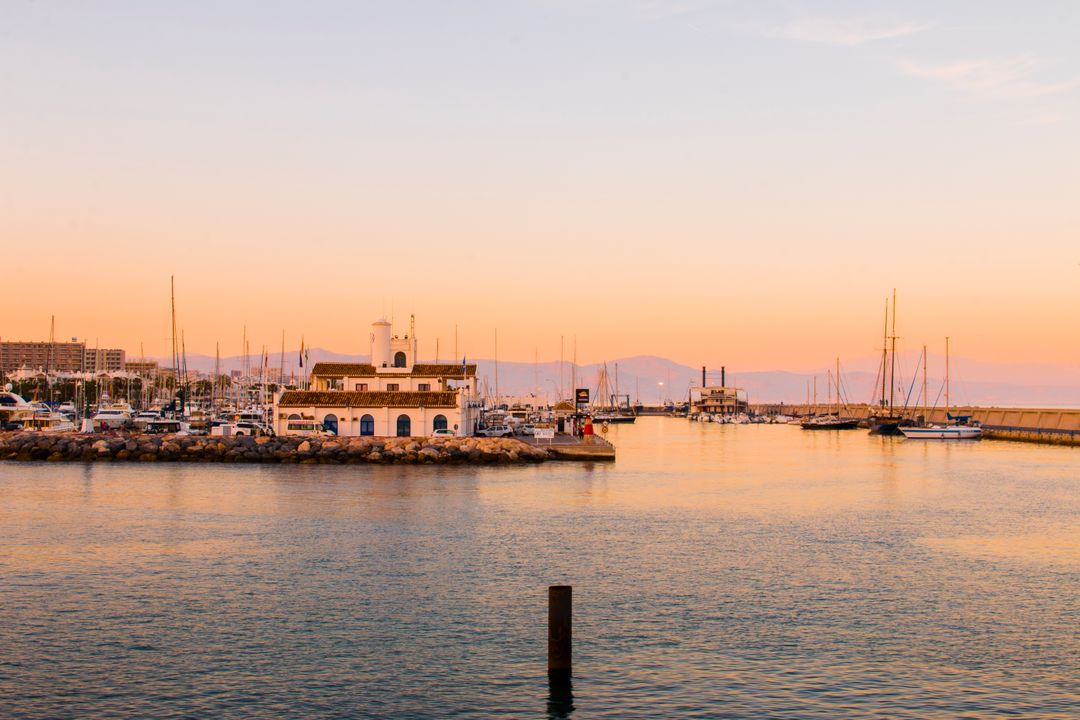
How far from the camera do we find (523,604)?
30.1 metres

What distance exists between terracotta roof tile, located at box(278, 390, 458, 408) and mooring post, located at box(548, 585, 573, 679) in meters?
68.3

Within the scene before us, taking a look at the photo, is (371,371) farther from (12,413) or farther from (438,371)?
(12,413)

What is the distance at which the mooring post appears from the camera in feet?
71.7

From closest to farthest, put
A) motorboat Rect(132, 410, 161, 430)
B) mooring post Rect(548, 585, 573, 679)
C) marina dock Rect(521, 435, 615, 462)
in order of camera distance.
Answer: mooring post Rect(548, 585, 573, 679)
marina dock Rect(521, 435, 615, 462)
motorboat Rect(132, 410, 161, 430)

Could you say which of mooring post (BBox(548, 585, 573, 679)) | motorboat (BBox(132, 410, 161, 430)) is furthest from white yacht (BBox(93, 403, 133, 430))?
mooring post (BBox(548, 585, 573, 679))

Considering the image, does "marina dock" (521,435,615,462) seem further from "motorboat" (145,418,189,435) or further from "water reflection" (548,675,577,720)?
"water reflection" (548,675,577,720)

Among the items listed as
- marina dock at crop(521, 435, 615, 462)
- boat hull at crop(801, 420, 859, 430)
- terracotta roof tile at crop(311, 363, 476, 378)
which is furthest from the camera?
boat hull at crop(801, 420, 859, 430)

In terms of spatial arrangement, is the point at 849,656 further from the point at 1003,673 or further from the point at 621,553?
the point at 621,553

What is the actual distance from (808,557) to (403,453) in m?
45.9

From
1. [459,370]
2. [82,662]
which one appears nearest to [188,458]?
[459,370]

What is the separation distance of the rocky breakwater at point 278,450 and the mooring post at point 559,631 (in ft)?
187

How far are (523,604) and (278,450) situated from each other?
2218 inches

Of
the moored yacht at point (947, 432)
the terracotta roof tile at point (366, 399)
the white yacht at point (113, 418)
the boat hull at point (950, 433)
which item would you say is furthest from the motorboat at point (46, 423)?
the boat hull at point (950, 433)

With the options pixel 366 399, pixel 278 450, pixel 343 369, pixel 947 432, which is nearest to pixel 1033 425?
pixel 947 432
